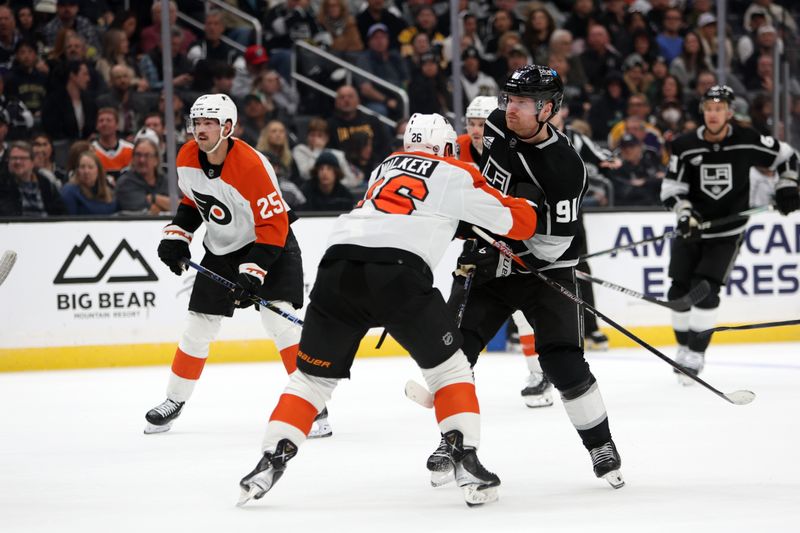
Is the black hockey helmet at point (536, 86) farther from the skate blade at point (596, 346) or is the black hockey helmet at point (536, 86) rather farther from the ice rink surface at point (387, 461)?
the skate blade at point (596, 346)

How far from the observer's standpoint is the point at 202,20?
8.56 meters

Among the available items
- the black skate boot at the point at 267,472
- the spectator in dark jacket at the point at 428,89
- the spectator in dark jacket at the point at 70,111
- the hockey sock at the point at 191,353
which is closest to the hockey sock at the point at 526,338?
the hockey sock at the point at 191,353

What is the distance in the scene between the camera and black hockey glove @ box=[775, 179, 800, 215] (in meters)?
5.77

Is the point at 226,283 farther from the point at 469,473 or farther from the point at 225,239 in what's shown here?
the point at 469,473

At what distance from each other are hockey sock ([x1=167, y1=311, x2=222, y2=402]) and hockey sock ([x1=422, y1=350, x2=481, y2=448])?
1.67m

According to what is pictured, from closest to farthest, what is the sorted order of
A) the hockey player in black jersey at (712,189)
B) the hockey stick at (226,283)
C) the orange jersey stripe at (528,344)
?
1. the hockey stick at (226,283)
2. the orange jersey stripe at (528,344)
3. the hockey player in black jersey at (712,189)

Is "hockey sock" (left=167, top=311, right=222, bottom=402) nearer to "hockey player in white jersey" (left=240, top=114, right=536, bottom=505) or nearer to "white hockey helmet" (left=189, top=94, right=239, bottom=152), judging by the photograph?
"white hockey helmet" (left=189, top=94, right=239, bottom=152)

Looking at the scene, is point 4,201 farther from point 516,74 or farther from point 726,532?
point 726,532

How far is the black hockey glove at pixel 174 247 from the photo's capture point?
4.46 meters

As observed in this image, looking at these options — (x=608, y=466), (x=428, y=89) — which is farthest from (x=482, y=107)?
(x=428, y=89)

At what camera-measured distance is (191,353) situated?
4.64 m

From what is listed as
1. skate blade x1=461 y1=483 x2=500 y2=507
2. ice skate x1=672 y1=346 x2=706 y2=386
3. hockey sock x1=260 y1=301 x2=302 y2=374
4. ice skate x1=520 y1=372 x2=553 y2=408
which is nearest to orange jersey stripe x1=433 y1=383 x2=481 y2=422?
skate blade x1=461 y1=483 x2=500 y2=507

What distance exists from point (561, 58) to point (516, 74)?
225 inches

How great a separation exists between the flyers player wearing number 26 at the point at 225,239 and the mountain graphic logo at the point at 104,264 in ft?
7.83
